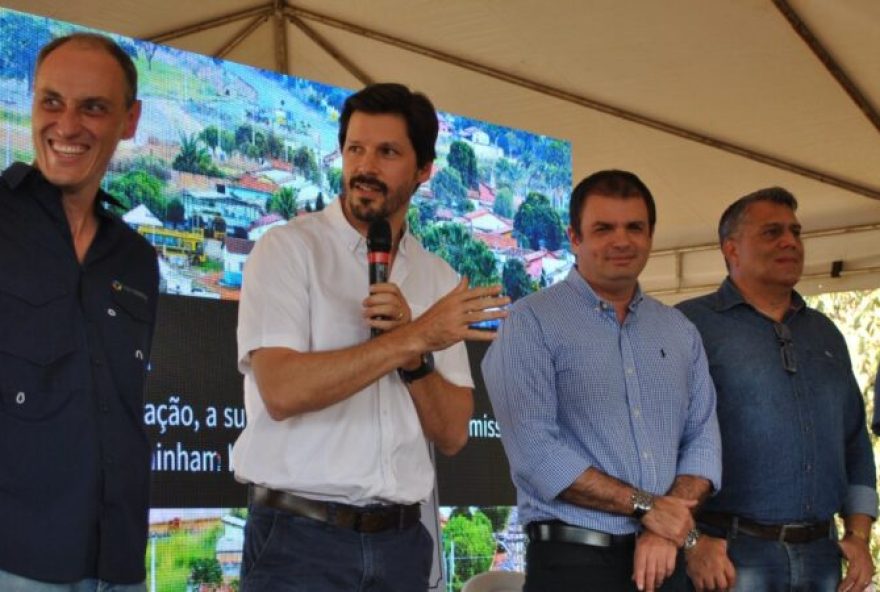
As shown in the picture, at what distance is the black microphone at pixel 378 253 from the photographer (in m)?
2.42

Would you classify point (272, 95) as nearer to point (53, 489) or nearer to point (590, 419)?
point (590, 419)

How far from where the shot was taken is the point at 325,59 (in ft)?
24.8

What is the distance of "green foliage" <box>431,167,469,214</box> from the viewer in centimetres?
634

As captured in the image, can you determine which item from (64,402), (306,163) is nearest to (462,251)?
(306,163)

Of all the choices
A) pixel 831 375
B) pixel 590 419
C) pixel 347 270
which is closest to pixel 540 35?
pixel 831 375

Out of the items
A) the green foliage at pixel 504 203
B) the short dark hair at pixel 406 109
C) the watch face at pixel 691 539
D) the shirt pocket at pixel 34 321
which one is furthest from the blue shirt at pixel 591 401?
the green foliage at pixel 504 203

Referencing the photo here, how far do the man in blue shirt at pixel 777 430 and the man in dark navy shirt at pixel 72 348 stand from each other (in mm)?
1985

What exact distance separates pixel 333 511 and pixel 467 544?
3.89 meters

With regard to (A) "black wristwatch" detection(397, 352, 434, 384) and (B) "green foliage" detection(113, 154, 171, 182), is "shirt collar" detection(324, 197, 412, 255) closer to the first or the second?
(A) "black wristwatch" detection(397, 352, 434, 384)

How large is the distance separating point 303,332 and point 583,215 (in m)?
1.27

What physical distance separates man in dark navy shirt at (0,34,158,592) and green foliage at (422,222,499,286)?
401cm

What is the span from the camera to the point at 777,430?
3736 millimetres

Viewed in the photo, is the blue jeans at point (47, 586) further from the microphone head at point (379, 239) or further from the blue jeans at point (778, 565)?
the blue jeans at point (778, 565)

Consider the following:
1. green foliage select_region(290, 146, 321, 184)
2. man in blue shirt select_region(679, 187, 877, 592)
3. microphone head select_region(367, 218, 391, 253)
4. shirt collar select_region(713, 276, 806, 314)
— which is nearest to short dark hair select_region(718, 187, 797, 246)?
man in blue shirt select_region(679, 187, 877, 592)
